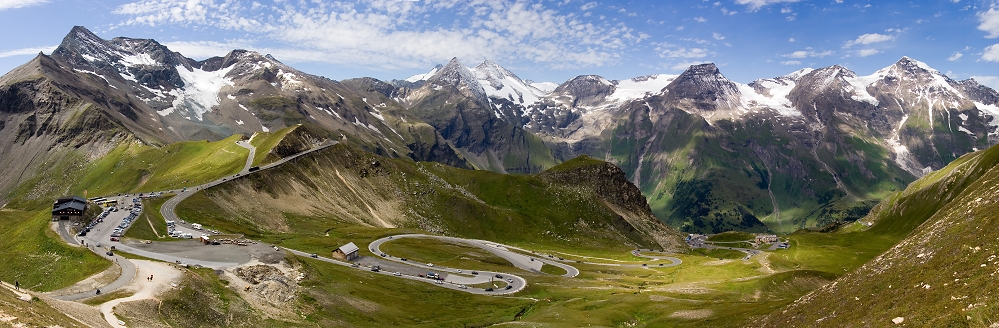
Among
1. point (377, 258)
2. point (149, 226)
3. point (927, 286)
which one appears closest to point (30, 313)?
point (927, 286)

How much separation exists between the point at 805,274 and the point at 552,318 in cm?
6104

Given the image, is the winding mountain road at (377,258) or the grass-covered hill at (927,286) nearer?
the grass-covered hill at (927,286)

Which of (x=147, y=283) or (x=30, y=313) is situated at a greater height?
(x=30, y=313)

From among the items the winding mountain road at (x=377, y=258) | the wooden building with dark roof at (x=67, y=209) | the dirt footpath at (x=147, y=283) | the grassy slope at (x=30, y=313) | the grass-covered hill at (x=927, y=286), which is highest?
the grass-covered hill at (x=927, y=286)

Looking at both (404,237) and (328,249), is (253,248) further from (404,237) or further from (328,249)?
(404,237)

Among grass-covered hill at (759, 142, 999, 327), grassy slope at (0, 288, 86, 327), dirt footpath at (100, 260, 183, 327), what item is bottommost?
dirt footpath at (100, 260, 183, 327)

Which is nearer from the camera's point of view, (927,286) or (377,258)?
(927,286)

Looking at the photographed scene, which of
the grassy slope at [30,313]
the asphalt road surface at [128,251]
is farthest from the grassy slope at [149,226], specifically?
the grassy slope at [30,313]

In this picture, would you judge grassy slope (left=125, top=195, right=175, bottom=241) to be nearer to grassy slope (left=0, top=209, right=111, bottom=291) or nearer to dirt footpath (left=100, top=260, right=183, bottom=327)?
grassy slope (left=0, top=209, right=111, bottom=291)

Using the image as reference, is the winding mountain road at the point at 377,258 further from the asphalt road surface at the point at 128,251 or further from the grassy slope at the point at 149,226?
the grassy slope at the point at 149,226

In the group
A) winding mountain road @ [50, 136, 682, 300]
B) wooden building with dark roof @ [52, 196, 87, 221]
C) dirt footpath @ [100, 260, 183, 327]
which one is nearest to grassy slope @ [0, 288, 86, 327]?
dirt footpath @ [100, 260, 183, 327]

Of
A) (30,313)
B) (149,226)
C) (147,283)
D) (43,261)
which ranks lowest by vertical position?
(149,226)

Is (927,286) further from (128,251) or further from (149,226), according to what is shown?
(149,226)

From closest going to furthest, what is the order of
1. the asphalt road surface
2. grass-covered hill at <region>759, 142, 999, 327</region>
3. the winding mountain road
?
grass-covered hill at <region>759, 142, 999, 327</region>, the asphalt road surface, the winding mountain road
